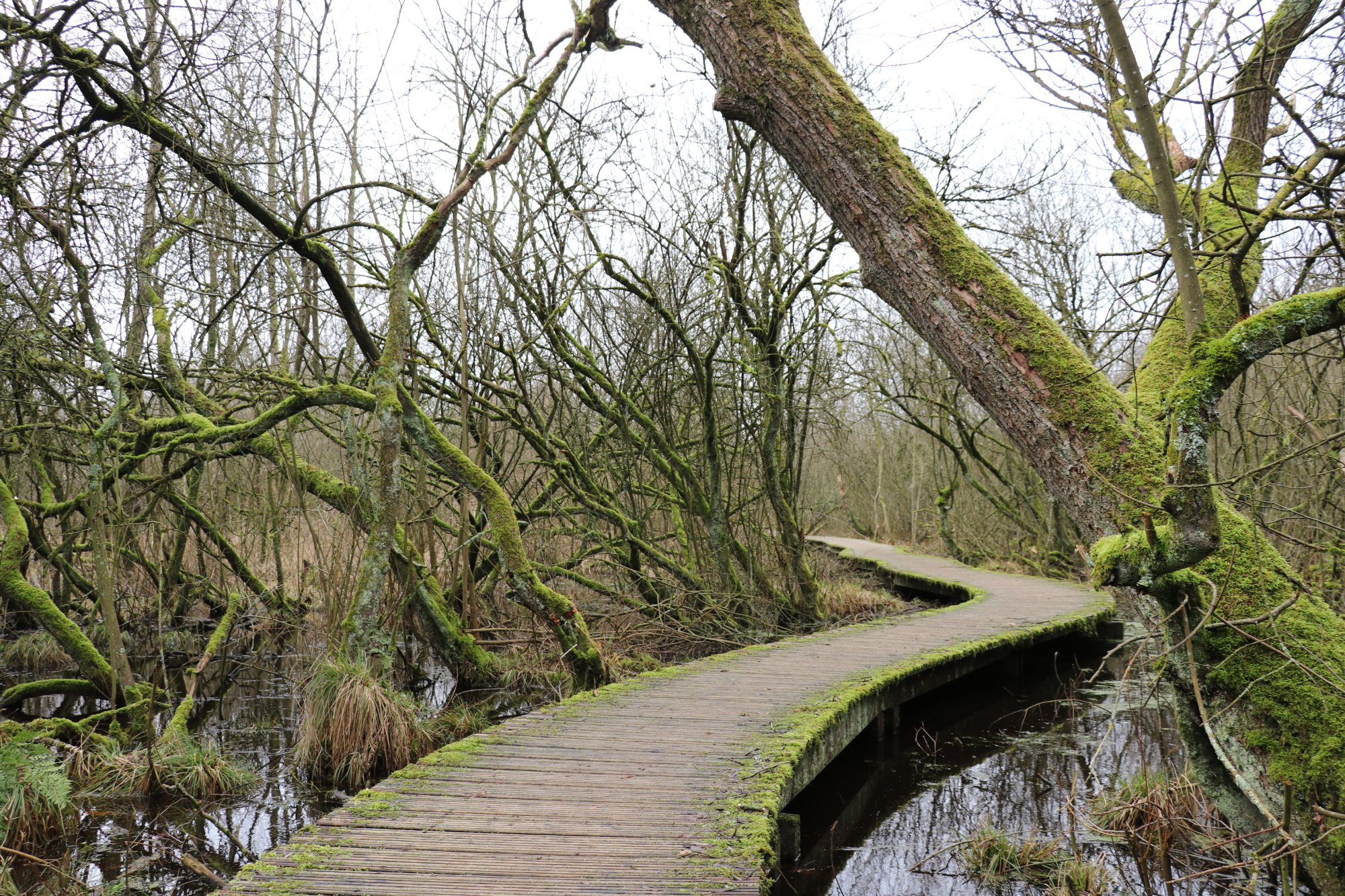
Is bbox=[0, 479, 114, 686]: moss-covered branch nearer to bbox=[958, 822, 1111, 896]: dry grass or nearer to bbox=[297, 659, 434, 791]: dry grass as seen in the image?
bbox=[297, 659, 434, 791]: dry grass

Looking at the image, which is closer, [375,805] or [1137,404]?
[1137,404]

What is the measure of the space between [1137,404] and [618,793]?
8.96ft

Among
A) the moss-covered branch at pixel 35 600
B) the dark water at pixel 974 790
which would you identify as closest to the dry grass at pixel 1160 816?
the dark water at pixel 974 790

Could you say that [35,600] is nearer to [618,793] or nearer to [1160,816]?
[618,793]

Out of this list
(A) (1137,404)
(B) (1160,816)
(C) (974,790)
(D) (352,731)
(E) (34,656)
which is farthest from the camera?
(E) (34,656)

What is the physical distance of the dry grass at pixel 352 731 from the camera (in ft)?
19.6

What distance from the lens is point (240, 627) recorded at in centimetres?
990

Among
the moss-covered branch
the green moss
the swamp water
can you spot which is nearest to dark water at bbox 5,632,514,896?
the swamp water

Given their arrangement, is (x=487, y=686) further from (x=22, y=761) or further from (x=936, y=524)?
(x=936, y=524)

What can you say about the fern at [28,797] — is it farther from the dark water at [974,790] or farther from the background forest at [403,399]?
the dark water at [974,790]

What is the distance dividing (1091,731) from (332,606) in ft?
20.5

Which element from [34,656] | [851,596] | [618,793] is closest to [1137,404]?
[618,793]

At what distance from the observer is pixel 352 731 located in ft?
19.7

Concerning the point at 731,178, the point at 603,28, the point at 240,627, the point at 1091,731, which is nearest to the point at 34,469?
the point at 240,627
